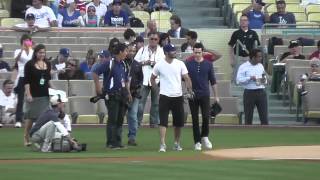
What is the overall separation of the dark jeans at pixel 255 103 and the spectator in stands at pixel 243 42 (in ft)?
7.87

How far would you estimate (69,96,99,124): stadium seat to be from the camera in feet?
82.2

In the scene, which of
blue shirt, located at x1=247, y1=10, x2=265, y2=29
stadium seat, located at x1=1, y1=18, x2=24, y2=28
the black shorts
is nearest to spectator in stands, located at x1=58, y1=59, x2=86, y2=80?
stadium seat, located at x1=1, y1=18, x2=24, y2=28

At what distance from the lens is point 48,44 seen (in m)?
28.0

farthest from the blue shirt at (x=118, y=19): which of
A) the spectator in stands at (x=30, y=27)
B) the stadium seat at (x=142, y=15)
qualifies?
the spectator in stands at (x=30, y=27)

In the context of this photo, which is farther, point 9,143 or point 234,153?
point 9,143

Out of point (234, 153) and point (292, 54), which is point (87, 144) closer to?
point (234, 153)

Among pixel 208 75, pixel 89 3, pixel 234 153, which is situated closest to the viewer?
pixel 234 153

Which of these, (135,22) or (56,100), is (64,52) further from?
(56,100)

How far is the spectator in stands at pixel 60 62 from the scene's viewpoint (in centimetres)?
2638

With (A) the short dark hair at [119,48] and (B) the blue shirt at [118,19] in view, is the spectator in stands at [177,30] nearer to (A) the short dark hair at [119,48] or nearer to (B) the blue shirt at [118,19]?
(B) the blue shirt at [118,19]

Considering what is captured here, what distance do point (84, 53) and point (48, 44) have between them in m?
1.05

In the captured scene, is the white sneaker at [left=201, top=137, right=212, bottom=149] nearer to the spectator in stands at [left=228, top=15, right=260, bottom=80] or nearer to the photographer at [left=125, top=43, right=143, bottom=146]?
the photographer at [left=125, top=43, right=143, bottom=146]

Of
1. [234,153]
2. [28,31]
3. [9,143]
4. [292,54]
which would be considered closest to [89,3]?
[28,31]

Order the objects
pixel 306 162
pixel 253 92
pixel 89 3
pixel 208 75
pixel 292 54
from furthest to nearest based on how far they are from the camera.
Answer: pixel 89 3
pixel 292 54
pixel 253 92
pixel 208 75
pixel 306 162
